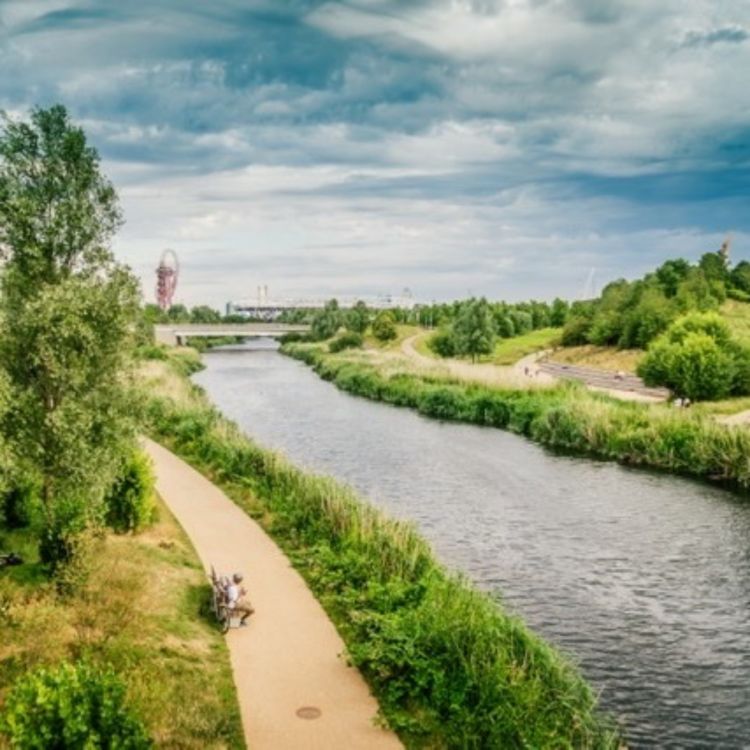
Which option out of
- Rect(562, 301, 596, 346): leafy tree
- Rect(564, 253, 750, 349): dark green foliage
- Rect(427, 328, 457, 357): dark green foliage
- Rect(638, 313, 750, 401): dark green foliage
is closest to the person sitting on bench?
Rect(638, 313, 750, 401): dark green foliage

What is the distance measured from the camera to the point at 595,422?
40.8 meters

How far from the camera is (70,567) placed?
52.4ft

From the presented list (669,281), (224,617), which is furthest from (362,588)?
(669,281)

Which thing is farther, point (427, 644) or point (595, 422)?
point (595, 422)

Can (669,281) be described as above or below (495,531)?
above

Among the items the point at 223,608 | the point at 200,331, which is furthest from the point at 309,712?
the point at 200,331

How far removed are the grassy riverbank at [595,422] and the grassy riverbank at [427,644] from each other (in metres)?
18.5

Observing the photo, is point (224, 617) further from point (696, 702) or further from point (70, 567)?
point (696, 702)

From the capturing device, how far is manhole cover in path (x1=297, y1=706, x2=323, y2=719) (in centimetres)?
1222

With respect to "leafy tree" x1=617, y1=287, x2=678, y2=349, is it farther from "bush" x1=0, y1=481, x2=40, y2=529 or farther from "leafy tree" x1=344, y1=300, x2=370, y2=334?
"leafy tree" x1=344, y1=300, x2=370, y2=334

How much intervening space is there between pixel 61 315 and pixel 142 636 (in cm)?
691

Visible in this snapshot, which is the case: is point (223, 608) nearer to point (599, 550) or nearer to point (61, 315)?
point (61, 315)

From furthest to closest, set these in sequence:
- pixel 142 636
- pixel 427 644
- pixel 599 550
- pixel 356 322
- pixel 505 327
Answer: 1. pixel 356 322
2. pixel 505 327
3. pixel 599 550
4. pixel 142 636
5. pixel 427 644

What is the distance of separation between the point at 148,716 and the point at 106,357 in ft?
28.6
